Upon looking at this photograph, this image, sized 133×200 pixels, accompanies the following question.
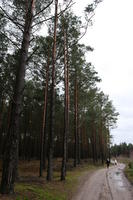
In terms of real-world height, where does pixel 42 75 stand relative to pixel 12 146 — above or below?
above

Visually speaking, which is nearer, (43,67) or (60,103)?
(43,67)

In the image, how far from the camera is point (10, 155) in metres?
7.80

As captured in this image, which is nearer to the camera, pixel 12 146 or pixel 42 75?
pixel 12 146

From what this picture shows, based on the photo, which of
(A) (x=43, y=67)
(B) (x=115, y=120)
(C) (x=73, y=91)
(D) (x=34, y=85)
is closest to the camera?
(A) (x=43, y=67)

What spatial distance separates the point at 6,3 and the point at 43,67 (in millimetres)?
8627

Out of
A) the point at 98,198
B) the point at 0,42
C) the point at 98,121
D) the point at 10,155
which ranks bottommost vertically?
the point at 98,198

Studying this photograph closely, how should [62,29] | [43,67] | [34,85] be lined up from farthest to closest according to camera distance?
[34,85] → [43,67] → [62,29]

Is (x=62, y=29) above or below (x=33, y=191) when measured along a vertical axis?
above

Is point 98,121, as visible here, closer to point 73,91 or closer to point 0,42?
point 73,91

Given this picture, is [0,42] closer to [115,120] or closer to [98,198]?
[98,198]

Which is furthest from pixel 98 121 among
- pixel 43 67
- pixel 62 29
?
pixel 62 29

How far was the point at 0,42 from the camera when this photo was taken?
55.6 ft

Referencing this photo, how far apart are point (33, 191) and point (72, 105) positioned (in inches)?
736

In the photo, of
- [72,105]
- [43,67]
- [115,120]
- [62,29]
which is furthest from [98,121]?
[62,29]
